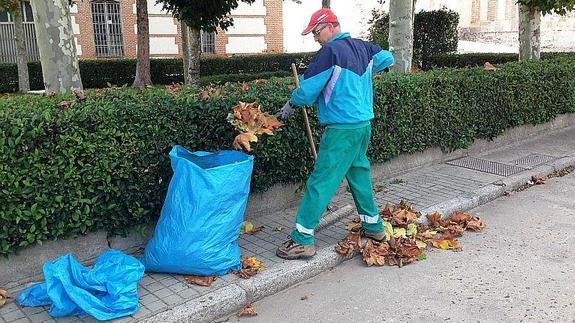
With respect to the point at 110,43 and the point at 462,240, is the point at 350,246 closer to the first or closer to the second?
the point at 462,240

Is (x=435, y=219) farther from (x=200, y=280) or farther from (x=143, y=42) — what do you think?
(x=143, y=42)

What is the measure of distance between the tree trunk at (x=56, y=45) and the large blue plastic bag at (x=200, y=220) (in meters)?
1.59

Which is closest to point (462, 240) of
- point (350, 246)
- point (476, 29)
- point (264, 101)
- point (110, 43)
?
point (350, 246)

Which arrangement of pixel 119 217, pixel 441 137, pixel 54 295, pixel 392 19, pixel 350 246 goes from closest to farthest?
pixel 54 295 < pixel 119 217 < pixel 350 246 < pixel 441 137 < pixel 392 19

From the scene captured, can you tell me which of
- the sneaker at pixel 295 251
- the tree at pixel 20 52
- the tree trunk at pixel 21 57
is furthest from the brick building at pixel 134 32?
the sneaker at pixel 295 251

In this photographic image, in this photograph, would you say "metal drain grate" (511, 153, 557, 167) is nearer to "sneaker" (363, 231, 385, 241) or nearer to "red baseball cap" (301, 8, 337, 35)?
"sneaker" (363, 231, 385, 241)

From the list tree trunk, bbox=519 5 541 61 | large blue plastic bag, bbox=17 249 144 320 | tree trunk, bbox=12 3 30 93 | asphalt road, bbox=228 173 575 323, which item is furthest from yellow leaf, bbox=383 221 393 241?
tree trunk, bbox=12 3 30 93

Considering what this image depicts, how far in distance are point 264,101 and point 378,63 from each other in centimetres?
105

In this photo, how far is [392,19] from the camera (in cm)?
743

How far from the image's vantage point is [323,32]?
4.10 m

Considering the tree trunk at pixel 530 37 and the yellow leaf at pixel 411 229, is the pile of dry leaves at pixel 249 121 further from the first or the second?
the tree trunk at pixel 530 37

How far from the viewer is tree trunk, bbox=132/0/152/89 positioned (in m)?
12.5

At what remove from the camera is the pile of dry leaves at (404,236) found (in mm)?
4355

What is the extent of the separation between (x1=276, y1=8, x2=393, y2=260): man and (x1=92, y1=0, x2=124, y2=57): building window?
17.2m
